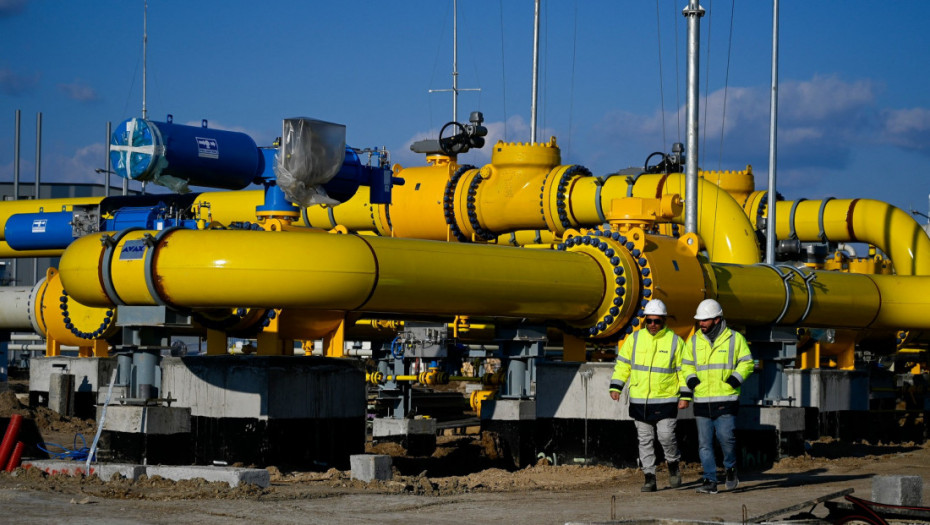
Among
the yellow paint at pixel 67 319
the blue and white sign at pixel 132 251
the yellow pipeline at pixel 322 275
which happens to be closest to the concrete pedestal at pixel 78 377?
the yellow paint at pixel 67 319

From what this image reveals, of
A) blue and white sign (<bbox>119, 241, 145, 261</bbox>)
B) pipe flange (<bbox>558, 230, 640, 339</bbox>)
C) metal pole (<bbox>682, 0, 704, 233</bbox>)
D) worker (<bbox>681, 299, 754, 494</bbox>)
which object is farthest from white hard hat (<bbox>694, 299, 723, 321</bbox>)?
blue and white sign (<bbox>119, 241, 145, 261</bbox>)

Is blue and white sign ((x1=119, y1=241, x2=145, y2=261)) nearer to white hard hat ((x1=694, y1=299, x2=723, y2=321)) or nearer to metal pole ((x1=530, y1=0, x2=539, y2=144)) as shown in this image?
white hard hat ((x1=694, y1=299, x2=723, y2=321))

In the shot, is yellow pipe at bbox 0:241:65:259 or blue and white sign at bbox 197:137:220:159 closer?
blue and white sign at bbox 197:137:220:159

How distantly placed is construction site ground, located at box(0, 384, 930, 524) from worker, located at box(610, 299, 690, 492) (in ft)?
1.54

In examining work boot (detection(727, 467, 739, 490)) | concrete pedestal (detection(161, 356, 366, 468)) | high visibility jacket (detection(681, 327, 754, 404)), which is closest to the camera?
high visibility jacket (detection(681, 327, 754, 404))

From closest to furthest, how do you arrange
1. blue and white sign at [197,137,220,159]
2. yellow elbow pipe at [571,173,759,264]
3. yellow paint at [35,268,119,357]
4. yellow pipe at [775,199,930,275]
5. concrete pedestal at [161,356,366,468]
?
1. concrete pedestal at [161,356,366,468]
2. blue and white sign at [197,137,220,159]
3. yellow elbow pipe at [571,173,759,264]
4. yellow paint at [35,268,119,357]
5. yellow pipe at [775,199,930,275]

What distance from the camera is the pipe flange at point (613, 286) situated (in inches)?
611

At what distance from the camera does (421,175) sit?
22453 millimetres

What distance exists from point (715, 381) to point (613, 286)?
3.05 m

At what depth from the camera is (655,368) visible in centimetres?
1275

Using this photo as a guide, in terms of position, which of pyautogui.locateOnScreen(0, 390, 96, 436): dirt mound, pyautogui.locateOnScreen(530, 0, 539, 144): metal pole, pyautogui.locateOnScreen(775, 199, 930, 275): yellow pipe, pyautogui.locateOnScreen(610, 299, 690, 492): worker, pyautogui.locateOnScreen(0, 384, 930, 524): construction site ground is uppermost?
pyautogui.locateOnScreen(530, 0, 539, 144): metal pole

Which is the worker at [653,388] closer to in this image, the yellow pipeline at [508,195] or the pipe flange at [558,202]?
the yellow pipeline at [508,195]

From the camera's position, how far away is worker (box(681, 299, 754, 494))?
12664 millimetres

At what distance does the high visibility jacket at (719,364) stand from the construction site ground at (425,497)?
0.96 m
